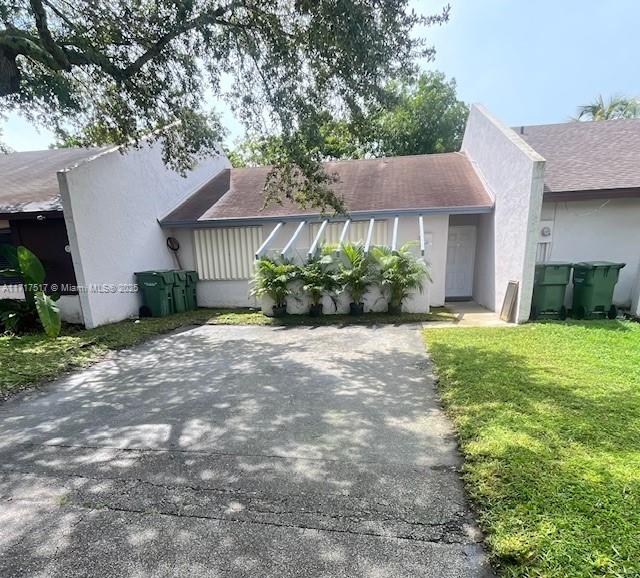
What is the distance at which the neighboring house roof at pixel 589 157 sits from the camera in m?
7.74

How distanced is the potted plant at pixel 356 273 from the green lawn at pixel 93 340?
1.77 ft

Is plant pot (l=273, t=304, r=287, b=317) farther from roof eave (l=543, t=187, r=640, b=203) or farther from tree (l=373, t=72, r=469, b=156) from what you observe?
tree (l=373, t=72, r=469, b=156)

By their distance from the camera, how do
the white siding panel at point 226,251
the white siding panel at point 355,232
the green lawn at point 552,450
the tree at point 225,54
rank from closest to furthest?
the green lawn at point 552,450 < the tree at point 225,54 < the white siding panel at point 355,232 < the white siding panel at point 226,251

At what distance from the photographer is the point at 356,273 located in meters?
8.20

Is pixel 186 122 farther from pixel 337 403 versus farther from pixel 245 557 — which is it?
pixel 245 557

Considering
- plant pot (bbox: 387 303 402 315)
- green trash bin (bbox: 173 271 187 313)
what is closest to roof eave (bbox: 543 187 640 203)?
plant pot (bbox: 387 303 402 315)

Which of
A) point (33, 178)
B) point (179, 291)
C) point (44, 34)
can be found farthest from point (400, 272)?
point (33, 178)

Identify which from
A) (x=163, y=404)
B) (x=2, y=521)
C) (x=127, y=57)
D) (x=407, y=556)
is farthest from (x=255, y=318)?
(x=407, y=556)

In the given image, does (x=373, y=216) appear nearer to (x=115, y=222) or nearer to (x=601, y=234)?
(x=601, y=234)

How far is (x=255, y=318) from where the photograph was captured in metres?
8.73

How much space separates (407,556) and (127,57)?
322 inches

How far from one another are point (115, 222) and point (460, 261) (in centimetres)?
1018

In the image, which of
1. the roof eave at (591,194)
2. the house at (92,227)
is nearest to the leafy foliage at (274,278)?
the house at (92,227)

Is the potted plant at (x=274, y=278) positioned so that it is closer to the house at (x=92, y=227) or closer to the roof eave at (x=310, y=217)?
the roof eave at (x=310, y=217)
